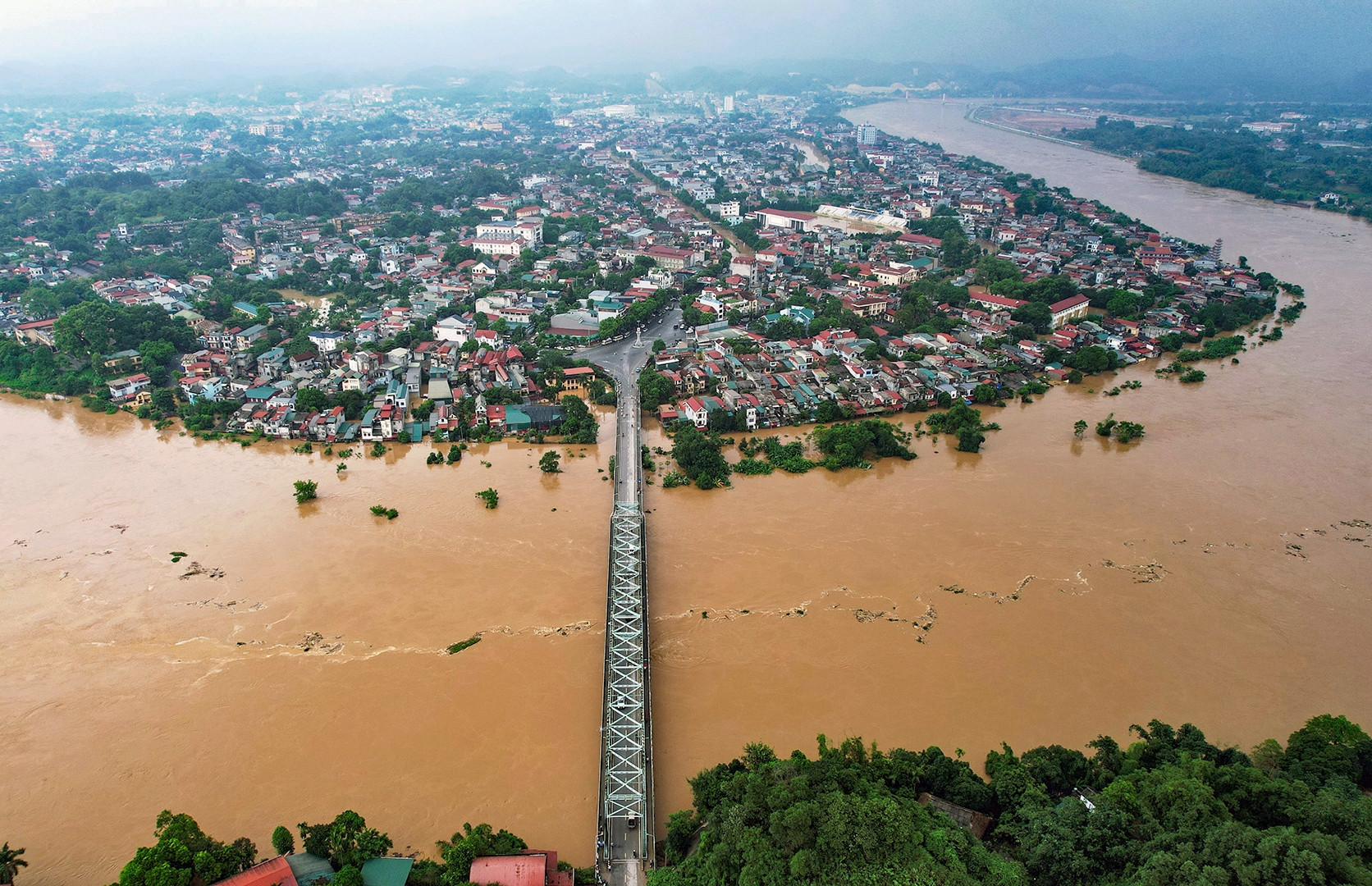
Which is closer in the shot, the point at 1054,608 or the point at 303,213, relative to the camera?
the point at 1054,608

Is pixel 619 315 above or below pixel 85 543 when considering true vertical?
above

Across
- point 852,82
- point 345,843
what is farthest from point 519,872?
point 852,82

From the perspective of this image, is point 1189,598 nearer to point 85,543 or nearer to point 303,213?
point 85,543

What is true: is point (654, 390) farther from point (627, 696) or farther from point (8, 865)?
point (8, 865)

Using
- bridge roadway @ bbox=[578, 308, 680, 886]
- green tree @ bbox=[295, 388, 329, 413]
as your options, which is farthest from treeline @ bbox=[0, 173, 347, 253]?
bridge roadway @ bbox=[578, 308, 680, 886]

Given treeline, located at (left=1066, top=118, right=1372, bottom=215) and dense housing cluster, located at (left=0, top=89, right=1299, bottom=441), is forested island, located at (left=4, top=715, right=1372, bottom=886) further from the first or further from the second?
treeline, located at (left=1066, top=118, right=1372, bottom=215)

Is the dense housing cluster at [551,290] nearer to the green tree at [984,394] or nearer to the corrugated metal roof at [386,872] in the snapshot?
the green tree at [984,394]

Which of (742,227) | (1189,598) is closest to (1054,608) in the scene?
(1189,598)
